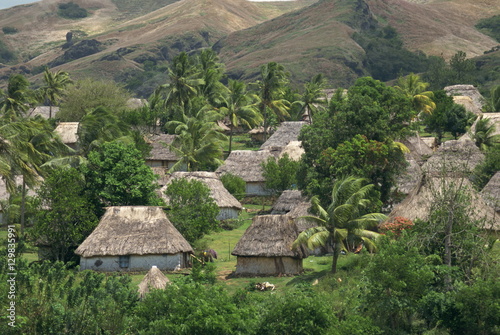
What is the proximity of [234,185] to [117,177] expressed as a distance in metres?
15.4

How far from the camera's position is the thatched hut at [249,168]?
211 ft

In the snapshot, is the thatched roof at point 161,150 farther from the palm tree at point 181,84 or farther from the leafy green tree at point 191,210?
the leafy green tree at point 191,210

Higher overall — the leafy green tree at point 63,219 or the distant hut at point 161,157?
the leafy green tree at point 63,219

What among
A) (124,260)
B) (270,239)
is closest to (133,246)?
(124,260)

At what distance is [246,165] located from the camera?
215ft

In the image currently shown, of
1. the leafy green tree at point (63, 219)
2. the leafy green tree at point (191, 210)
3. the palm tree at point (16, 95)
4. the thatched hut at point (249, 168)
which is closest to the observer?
the leafy green tree at point (63, 219)

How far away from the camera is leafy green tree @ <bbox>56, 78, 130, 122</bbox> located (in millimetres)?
81500

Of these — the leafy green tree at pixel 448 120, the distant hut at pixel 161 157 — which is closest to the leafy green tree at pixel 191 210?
the distant hut at pixel 161 157

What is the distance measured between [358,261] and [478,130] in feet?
105

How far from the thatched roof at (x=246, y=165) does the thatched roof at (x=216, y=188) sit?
238 inches

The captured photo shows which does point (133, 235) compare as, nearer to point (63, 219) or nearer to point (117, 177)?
point (63, 219)

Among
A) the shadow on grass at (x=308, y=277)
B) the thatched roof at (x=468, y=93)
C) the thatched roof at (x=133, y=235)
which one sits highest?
the shadow on grass at (x=308, y=277)

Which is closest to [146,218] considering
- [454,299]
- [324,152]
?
[324,152]

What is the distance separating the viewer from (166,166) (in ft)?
236
